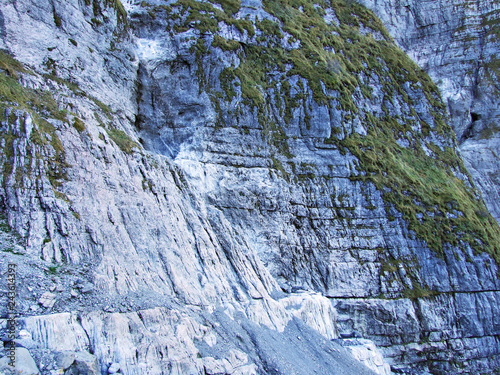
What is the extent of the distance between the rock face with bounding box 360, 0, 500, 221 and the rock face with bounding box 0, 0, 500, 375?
5315mm

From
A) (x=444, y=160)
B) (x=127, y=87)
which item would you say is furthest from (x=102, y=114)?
(x=444, y=160)

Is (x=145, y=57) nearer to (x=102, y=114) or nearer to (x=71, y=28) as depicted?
(x=71, y=28)

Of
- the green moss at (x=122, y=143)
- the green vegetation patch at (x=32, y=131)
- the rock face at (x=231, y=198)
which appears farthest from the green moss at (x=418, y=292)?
the green vegetation patch at (x=32, y=131)

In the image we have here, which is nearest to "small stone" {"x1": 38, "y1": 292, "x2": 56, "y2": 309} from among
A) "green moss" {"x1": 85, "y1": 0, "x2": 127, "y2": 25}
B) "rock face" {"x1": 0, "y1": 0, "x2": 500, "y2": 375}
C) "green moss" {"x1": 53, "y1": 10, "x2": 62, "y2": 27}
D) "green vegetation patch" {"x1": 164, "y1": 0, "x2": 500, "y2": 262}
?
Result: "rock face" {"x1": 0, "y1": 0, "x2": 500, "y2": 375}

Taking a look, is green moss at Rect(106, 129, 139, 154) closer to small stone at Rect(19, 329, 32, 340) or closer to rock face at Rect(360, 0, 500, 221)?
small stone at Rect(19, 329, 32, 340)

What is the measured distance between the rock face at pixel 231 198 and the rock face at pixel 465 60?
17.4 feet

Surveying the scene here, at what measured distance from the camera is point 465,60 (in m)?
43.8

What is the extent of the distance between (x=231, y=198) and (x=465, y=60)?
34554 mm

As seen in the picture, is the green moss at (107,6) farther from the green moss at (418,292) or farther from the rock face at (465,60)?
the rock face at (465,60)

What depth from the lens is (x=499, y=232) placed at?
29.7 metres

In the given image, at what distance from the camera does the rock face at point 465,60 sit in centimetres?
3819

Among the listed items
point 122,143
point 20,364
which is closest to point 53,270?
point 20,364

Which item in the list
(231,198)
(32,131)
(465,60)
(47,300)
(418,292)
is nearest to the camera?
(47,300)

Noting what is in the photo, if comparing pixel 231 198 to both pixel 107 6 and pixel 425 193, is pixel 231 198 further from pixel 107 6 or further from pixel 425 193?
pixel 107 6
